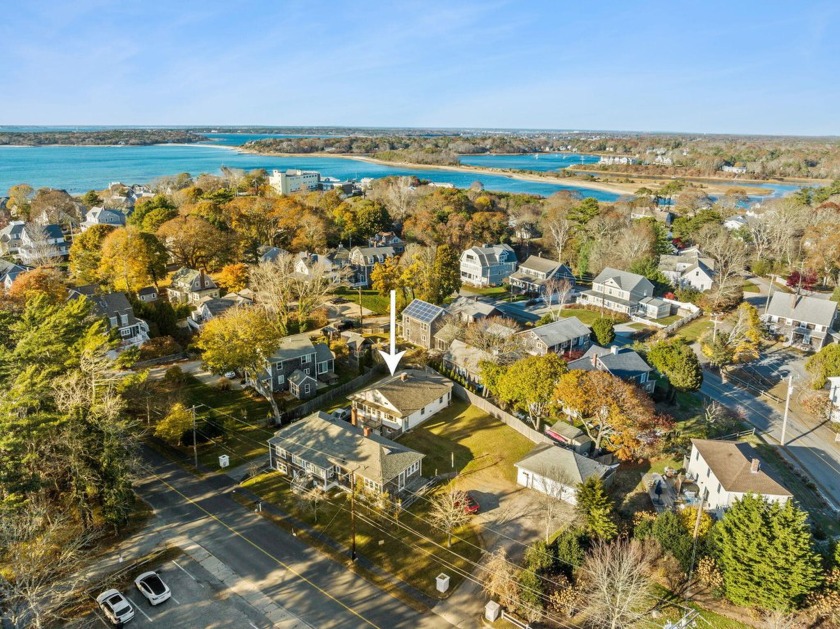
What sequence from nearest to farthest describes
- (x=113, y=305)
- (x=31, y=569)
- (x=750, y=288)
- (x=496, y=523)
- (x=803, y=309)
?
1. (x=31, y=569)
2. (x=496, y=523)
3. (x=113, y=305)
4. (x=803, y=309)
5. (x=750, y=288)

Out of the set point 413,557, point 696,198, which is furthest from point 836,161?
point 413,557

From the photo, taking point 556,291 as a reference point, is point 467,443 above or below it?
below

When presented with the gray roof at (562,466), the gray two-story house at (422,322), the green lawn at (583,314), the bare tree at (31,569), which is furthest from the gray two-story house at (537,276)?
the bare tree at (31,569)

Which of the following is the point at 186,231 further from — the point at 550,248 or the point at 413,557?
the point at 550,248

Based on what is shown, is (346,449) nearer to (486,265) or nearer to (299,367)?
(299,367)

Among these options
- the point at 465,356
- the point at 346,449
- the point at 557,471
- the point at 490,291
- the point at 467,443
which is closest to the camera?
the point at 557,471

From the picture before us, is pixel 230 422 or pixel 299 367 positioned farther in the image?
pixel 299 367

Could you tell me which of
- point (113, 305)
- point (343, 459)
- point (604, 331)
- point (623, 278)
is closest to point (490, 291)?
point (623, 278)

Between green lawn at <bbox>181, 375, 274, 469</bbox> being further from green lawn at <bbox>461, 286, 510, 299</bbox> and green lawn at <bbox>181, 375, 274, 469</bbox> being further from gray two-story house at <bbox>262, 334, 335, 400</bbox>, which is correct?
green lawn at <bbox>461, 286, 510, 299</bbox>
